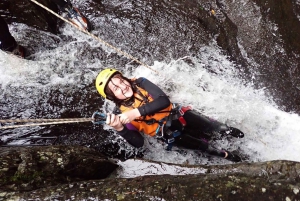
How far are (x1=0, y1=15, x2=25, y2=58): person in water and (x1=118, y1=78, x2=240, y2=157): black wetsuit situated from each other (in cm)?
295

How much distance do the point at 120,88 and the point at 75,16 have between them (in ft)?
11.1

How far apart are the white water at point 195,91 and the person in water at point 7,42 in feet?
0.64

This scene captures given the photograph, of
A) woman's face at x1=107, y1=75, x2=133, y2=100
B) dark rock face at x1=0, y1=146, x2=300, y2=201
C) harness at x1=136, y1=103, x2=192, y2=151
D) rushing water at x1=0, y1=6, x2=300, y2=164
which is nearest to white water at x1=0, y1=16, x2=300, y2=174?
rushing water at x1=0, y1=6, x2=300, y2=164

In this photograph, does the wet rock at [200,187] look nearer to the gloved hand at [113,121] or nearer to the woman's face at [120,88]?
the gloved hand at [113,121]

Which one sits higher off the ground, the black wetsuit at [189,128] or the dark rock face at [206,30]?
the dark rock face at [206,30]

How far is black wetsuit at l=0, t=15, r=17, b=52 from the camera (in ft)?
17.6

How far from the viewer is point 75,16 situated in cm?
668

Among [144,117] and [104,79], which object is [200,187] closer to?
[144,117]

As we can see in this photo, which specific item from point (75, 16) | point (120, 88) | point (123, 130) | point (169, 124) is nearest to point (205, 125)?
point (169, 124)

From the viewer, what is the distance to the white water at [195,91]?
17.2 ft

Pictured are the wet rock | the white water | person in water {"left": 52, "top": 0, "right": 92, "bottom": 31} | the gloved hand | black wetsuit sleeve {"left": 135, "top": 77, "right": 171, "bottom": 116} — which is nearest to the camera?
the wet rock

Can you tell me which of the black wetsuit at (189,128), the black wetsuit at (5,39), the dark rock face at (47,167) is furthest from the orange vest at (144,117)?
the black wetsuit at (5,39)

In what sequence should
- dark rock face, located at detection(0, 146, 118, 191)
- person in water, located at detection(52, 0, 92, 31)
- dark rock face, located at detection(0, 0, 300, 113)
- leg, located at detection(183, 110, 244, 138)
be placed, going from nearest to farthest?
dark rock face, located at detection(0, 146, 118, 191)
leg, located at detection(183, 110, 244, 138)
dark rock face, located at detection(0, 0, 300, 113)
person in water, located at detection(52, 0, 92, 31)

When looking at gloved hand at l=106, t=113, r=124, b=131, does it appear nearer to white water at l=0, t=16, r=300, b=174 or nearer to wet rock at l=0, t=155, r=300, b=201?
wet rock at l=0, t=155, r=300, b=201
